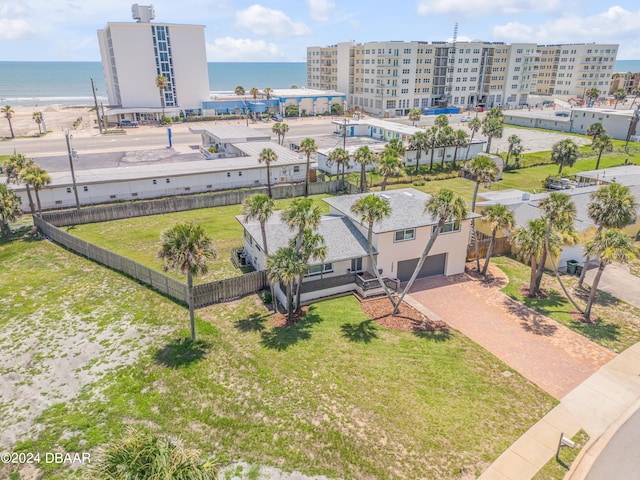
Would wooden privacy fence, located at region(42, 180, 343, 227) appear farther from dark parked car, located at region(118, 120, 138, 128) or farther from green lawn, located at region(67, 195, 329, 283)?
dark parked car, located at region(118, 120, 138, 128)

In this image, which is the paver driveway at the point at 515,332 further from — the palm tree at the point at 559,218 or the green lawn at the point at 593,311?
the palm tree at the point at 559,218

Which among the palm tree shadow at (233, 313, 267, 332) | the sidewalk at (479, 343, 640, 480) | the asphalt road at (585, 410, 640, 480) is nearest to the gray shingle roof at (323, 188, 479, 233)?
the palm tree shadow at (233, 313, 267, 332)

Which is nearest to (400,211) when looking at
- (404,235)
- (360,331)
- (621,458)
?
(404,235)

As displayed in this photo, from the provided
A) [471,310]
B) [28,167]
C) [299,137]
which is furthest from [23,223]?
[299,137]

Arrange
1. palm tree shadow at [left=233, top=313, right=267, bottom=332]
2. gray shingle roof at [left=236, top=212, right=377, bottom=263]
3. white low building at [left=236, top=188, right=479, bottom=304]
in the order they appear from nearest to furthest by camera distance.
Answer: palm tree shadow at [left=233, top=313, right=267, bottom=332] → gray shingle roof at [left=236, top=212, right=377, bottom=263] → white low building at [left=236, top=188, right=479, bottom=304]

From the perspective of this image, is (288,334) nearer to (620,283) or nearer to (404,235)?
(404,235)

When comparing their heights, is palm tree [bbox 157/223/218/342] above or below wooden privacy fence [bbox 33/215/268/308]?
above

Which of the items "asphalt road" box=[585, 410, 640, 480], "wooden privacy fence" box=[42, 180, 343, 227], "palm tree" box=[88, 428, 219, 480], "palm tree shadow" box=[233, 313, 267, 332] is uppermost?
"palm tree" box=[88, 428, 219, 480]
